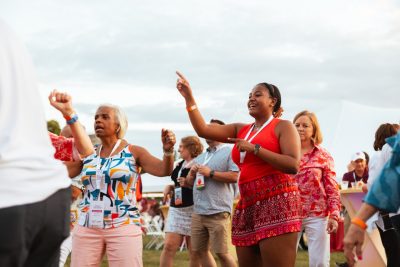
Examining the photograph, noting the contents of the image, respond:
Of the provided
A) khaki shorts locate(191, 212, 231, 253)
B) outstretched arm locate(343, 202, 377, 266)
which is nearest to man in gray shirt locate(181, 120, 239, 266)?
khaki shorts locate(191, 212, 231, 253)

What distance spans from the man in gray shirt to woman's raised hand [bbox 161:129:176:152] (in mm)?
2968

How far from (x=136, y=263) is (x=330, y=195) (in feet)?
9.44

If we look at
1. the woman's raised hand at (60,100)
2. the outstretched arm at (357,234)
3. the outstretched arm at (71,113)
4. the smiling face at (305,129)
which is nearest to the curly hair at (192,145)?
the smiling face at (305,129)

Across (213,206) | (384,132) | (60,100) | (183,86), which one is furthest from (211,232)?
(60,100)

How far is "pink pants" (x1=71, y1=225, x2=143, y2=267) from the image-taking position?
6.74m

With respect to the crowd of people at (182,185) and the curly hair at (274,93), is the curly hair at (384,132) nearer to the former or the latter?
the crowd of people at (182,185)

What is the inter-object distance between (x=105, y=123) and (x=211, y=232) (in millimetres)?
3098

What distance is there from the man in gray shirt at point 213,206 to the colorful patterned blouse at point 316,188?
1164 millimetres

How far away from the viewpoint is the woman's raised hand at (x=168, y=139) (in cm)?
670

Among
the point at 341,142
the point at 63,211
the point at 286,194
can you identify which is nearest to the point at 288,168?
the point at 286,194

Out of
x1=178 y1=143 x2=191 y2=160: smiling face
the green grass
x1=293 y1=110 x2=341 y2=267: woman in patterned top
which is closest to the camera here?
x1=293 y1=110 x2=341 y2=267: woman in patterned top

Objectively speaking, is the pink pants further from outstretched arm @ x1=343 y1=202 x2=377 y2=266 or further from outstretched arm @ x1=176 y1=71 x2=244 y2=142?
outstretched arm @ x1=343 y1=202 x2=377 y2=266

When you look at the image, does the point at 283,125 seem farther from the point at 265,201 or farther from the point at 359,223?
the point at 359,223

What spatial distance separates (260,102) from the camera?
22.6 feet
